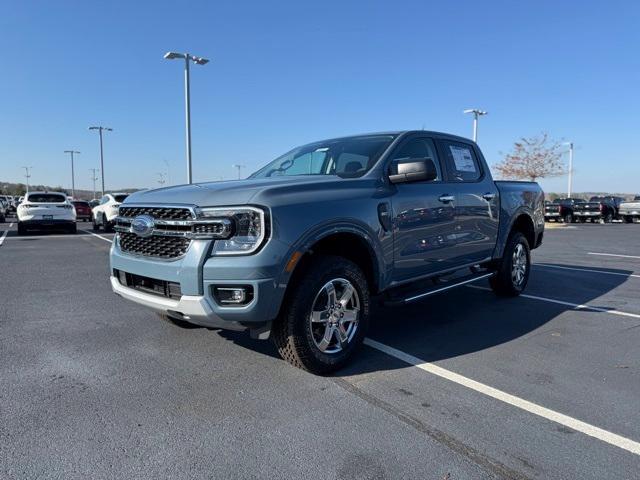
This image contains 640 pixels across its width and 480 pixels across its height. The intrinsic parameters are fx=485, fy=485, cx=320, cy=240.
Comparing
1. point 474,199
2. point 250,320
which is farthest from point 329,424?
point 474,199

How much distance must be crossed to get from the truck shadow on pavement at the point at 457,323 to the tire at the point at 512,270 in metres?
0.14

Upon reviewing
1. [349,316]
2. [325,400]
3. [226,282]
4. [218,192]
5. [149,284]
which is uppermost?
[218,192]

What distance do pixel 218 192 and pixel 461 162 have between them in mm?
3250

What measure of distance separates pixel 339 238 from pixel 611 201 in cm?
3574

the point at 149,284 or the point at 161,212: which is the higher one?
the point at 161,212

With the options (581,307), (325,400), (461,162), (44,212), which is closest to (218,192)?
(325,400)

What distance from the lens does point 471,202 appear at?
17.8 feet

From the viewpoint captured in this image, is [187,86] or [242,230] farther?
[187,86]

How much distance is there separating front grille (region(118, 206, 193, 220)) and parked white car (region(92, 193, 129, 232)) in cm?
1533

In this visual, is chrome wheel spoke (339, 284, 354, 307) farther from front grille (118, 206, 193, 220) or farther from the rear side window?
the rear side window

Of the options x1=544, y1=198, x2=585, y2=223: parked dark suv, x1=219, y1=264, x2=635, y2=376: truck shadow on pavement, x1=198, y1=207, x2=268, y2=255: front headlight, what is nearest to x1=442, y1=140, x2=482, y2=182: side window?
x1=219, y1=264, x2=635, y2=376: truck shadow on pavement

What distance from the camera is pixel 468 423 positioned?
9.73 ft

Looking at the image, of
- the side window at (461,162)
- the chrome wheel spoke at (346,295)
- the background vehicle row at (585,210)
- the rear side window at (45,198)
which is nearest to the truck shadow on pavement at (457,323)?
the chrome wheel spoke at (346,295)

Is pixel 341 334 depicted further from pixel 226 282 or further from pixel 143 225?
pixel 143 225
